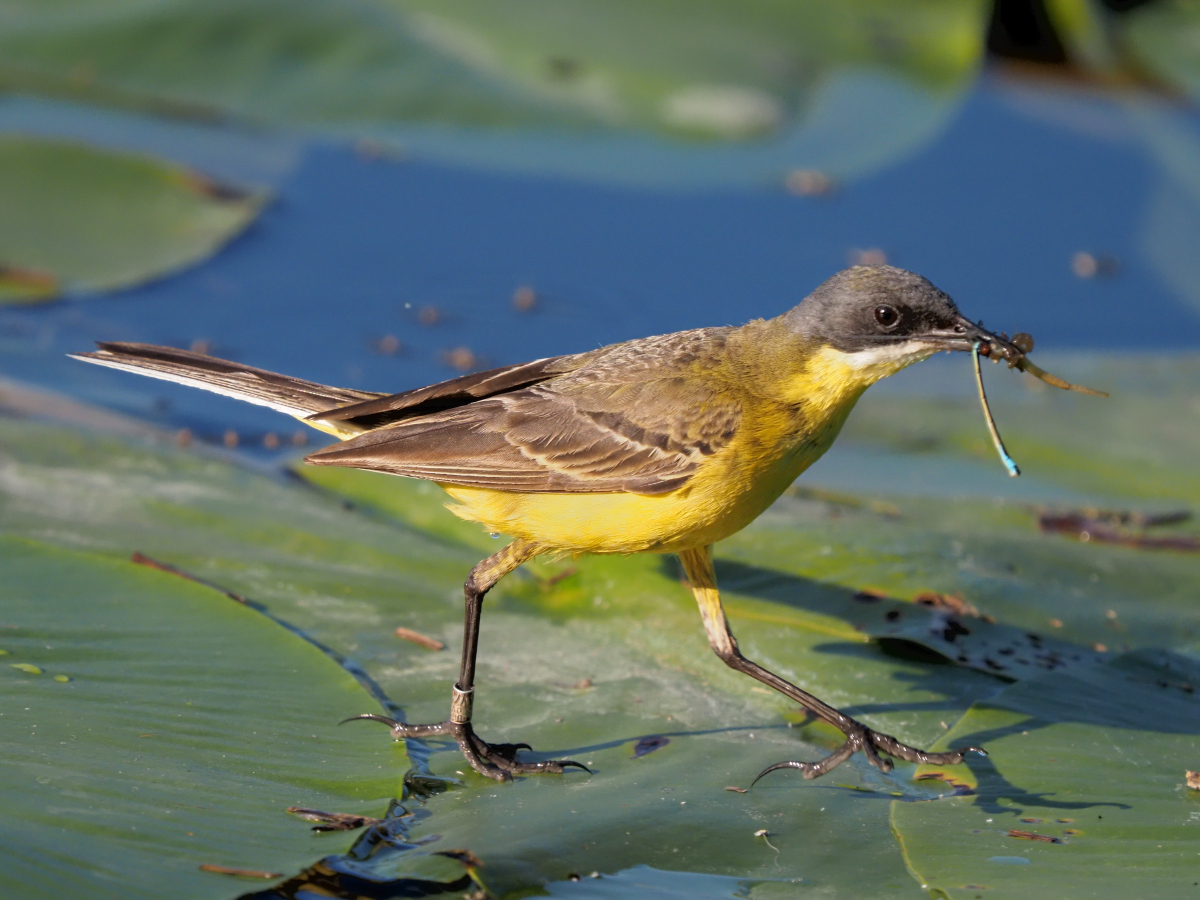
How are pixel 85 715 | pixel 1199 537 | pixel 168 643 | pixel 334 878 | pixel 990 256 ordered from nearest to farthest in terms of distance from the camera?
pixel 334 878 < pixel 85 715 < pixel 168 643 < pixel 1199 537 < pixel 990 256

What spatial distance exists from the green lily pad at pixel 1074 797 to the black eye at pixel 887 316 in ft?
4.19

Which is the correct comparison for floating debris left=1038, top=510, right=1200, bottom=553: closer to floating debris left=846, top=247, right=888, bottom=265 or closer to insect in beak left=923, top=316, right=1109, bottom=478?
insect in beak left=923, top=316, right=1109, bottom=478

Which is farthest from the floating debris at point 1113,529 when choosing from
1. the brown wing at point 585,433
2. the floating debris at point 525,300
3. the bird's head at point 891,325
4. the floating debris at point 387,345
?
the floating debris at point 387,345

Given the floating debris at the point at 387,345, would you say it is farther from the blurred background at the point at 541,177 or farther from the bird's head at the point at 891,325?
the bird's head at the point at 891,325

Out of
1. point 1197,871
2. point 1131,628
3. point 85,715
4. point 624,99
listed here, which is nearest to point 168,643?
point 85,715

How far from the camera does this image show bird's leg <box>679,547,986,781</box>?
4.36 m

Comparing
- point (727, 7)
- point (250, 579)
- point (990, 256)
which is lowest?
point (250, 579)

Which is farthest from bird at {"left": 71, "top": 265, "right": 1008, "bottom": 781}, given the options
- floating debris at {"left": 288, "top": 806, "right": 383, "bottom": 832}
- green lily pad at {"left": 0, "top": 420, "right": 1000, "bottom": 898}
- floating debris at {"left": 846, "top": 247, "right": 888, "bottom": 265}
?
floating debris at {"left": 846, "top": 247, "right": 888, "bottom": 265}

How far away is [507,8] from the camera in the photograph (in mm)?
9734

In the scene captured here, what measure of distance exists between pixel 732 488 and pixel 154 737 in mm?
1939

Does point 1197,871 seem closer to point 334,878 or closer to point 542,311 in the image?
point 334,878

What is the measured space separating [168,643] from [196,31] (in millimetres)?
6218

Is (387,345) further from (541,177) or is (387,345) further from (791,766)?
(791,766)

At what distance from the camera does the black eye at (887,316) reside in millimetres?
4555
